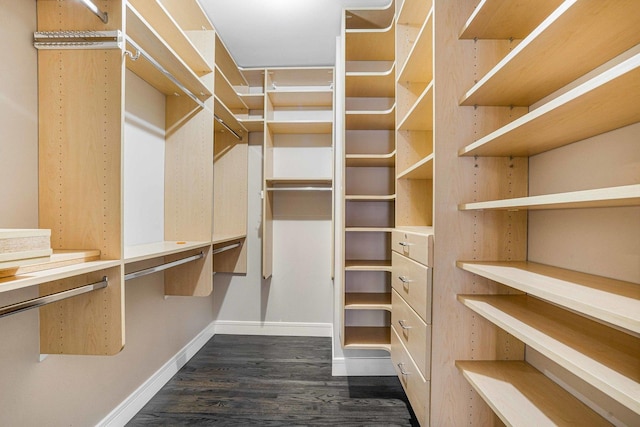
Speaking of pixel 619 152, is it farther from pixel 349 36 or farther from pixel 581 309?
pixel 349 36

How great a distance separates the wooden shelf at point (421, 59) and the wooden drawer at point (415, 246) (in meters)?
0.97

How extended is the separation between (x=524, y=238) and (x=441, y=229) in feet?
1.18

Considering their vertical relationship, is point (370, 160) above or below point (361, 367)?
above

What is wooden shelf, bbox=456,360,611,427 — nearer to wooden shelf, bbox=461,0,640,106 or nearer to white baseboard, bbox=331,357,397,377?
wooden shelf, bbox=461,0,640,106

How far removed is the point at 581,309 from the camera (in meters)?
0.75

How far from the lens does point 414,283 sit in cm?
162

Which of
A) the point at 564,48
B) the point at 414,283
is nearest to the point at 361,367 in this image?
the point at 414,283

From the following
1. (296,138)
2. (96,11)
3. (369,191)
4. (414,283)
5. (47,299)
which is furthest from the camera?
(296,138)

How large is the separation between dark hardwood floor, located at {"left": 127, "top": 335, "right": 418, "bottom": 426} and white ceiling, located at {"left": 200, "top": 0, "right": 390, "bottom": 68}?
2.64 m

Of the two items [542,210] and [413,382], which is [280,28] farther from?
[413,382]

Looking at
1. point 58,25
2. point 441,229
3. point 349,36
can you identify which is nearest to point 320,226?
point 349,36

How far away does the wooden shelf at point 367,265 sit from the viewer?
2.32m

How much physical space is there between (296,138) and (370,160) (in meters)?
1.15

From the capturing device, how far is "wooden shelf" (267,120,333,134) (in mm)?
3010
